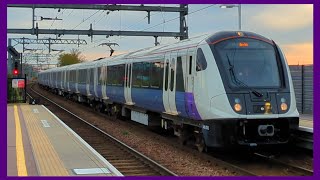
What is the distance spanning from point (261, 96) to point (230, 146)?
130 cm

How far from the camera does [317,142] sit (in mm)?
10656

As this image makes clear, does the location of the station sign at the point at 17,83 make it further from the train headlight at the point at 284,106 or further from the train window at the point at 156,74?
the train headlight at the point at 284,106

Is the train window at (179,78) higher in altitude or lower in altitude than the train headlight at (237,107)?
higher

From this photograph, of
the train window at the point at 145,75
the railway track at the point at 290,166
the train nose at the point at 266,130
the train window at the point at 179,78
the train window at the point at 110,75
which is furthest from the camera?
the train window at the point at 110,75

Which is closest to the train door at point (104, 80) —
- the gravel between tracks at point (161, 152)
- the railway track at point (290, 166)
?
the gravel between tracks at point (161, 152)

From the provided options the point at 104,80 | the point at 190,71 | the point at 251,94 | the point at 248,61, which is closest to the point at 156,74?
the point at 190,71

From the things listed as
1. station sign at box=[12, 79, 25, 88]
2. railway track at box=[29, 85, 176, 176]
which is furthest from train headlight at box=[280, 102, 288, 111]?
station sign at box=[12, 79, 25, 88]

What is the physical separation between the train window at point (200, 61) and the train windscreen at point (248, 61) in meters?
0.31

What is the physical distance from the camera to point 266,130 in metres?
10.4

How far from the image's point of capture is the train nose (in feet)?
34.1

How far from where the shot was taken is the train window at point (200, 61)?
1094 cm

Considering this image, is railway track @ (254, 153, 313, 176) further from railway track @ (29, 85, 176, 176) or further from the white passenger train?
railway track @ (29, 85, 176, 176)

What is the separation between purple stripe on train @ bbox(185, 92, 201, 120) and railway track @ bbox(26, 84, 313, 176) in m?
1.02

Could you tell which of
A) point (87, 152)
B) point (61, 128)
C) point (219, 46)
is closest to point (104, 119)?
point (61, 128)
